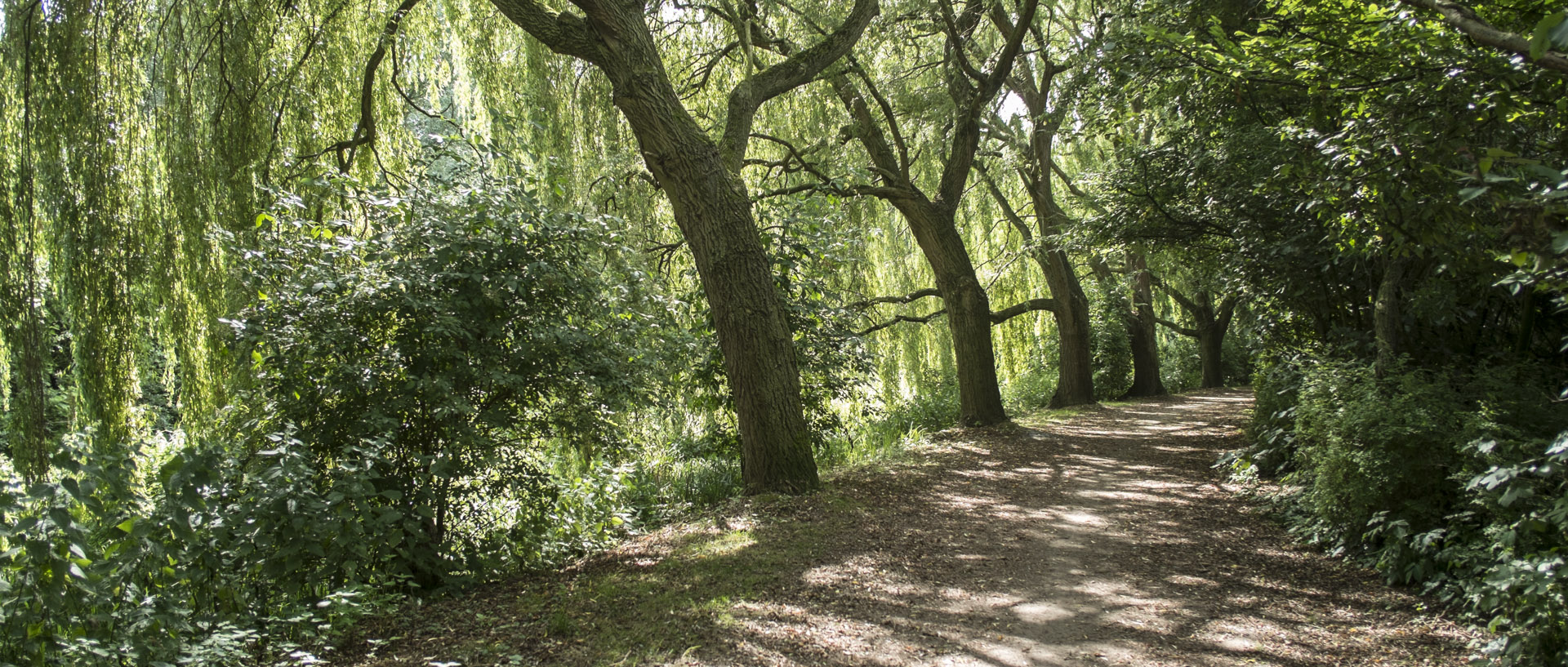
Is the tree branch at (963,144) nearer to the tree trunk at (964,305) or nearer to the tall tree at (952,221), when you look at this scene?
the tall tree at (952,221)

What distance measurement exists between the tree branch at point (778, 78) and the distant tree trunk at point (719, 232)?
18.0 inches

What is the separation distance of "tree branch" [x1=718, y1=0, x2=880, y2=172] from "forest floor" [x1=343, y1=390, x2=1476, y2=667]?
2.70 metres

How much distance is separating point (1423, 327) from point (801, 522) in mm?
4233

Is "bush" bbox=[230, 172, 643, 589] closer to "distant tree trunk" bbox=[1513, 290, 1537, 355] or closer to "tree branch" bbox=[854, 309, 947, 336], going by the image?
"distant tree trunk" bbox=[1513, 290, 1537, 355]

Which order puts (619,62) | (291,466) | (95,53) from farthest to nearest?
(619,62) < (95,53) < (291,466)

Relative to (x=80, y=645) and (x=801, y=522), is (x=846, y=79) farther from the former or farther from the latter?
(x=80, y=645)

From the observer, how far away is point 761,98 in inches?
278

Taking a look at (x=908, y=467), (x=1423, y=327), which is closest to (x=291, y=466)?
(x=908, y=467)

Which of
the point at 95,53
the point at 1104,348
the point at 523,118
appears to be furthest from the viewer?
the point at 1104,348

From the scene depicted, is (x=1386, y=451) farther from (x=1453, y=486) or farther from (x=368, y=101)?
(x=368, y=101)

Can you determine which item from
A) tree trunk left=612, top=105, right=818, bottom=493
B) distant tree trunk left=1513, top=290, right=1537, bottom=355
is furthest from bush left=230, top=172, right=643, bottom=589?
distant tree trunk left=1513, top=290, right=1537, bottom=355

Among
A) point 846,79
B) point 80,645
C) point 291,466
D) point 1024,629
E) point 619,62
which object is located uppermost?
point 846,79

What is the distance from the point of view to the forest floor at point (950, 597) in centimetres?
346

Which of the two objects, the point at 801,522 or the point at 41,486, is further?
the point at 801,522
